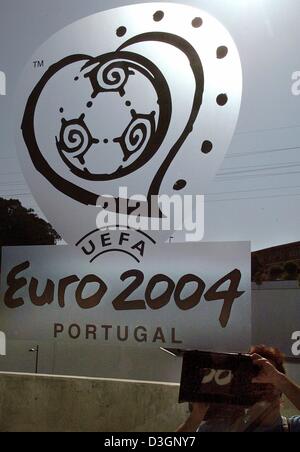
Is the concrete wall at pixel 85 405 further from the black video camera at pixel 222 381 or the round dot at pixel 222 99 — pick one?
the round dot at pixel 222 99

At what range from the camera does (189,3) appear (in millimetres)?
2234

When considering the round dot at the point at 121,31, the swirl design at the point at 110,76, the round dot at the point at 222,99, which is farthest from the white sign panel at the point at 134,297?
the round dot at the point at 121,31

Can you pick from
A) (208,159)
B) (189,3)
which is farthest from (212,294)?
(189,3)

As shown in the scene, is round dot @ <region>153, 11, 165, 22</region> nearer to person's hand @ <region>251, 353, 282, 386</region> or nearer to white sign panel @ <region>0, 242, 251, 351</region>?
white sign panel @ <region>0, 242, 251, 351</region>

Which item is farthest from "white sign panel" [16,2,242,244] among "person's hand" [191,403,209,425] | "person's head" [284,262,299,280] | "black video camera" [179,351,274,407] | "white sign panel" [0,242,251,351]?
"person's hand" [191,403,209,425]

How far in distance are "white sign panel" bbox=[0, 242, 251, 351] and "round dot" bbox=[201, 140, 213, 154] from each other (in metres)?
0.39

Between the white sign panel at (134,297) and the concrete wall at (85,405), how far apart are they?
186 millimetres

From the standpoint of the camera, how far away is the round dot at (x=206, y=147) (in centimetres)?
217

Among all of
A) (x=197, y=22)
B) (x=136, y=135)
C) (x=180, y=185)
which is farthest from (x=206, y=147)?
(x=197, y=22)

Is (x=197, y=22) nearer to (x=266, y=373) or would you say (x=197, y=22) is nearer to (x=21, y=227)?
(x=21, y=227)

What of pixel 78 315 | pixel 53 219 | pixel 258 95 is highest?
pixel 258 95
